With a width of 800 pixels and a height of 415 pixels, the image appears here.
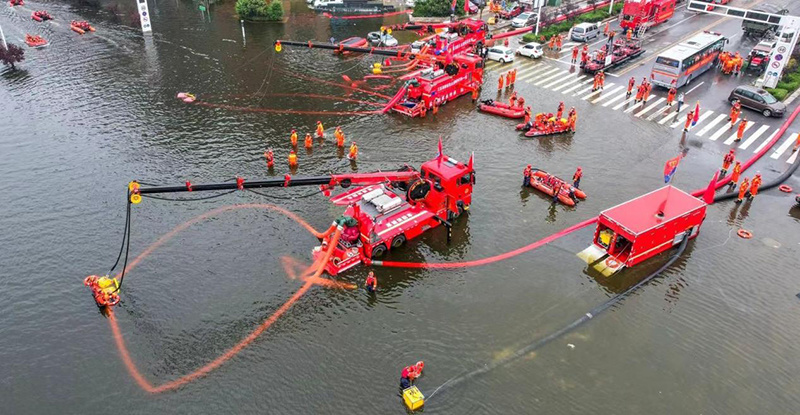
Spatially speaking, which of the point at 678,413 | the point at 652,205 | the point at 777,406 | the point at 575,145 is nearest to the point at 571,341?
the point at 678,413

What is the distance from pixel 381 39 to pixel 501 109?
812 inches

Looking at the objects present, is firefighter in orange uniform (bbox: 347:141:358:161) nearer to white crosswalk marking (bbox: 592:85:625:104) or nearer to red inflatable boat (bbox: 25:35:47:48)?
white crosswalk marking (bbox: 592:85:625:104)

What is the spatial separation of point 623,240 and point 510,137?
14549mm

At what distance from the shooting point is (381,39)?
60.5 meters

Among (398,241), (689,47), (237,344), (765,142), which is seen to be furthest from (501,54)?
(237,344)

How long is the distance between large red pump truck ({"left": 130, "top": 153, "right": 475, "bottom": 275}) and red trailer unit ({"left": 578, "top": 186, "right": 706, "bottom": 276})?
758 centimetres

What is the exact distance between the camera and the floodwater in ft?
74.0

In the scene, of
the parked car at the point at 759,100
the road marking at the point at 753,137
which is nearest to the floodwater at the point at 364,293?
the road marking at the point at 753,137

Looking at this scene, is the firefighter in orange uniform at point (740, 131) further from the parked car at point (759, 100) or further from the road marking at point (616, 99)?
the road marking at point (616, 99)

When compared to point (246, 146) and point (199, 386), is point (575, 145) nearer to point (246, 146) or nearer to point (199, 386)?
point (246, 146)

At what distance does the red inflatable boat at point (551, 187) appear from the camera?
34156 millimetres

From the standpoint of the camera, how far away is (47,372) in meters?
23.1

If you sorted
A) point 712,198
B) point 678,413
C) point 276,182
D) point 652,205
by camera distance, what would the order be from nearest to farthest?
point 678,413
point 276,182
point 652,205
point 712,198

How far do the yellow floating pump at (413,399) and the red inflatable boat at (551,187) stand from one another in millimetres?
17080
